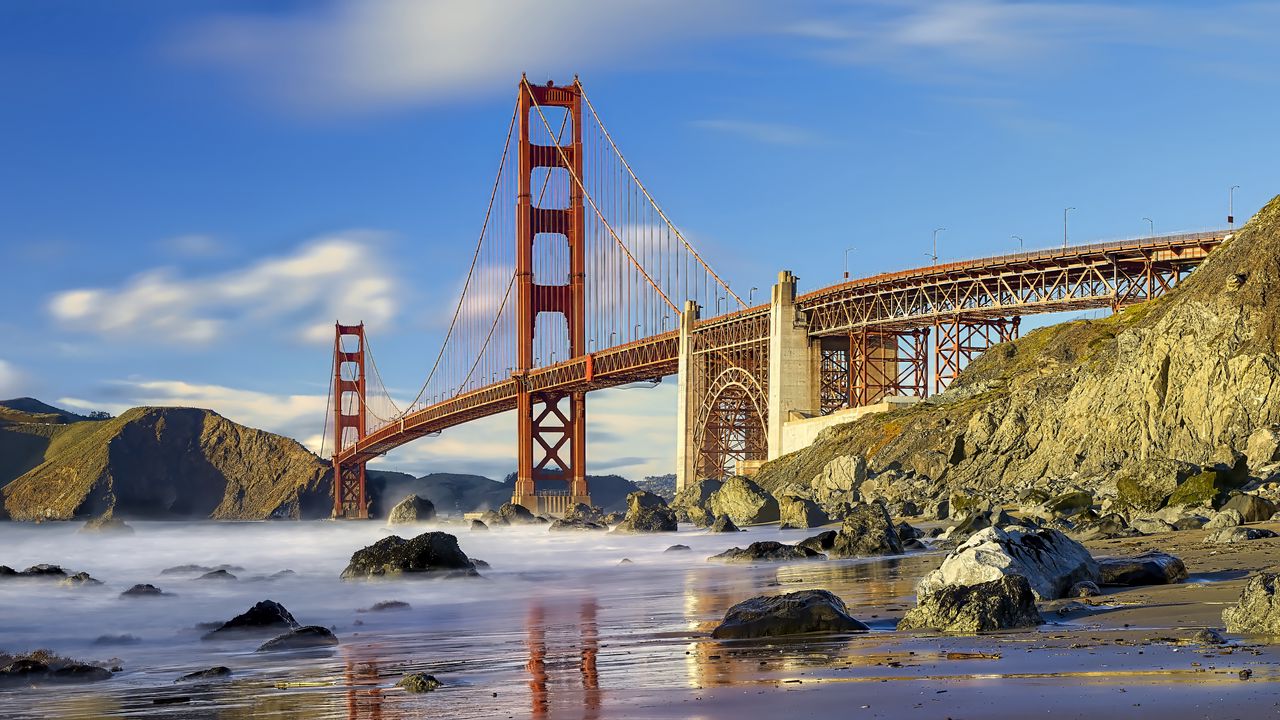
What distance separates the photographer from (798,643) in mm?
8281

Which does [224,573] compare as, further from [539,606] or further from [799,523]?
[799,523]

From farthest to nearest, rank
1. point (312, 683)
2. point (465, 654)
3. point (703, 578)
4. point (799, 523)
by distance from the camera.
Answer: point (799, 523), point (703, 578), point (465, 654), point (312, 683)

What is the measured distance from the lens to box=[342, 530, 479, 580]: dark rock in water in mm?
18781

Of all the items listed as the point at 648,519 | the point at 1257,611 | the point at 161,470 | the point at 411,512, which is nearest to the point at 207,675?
the point at 1257,611

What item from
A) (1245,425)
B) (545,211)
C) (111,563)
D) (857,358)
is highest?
(545,211)

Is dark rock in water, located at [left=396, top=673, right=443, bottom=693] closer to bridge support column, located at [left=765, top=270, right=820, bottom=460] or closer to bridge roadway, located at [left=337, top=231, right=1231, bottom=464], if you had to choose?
bridge roadway, located at [left=337, top=231, right=1231, bottom=464]

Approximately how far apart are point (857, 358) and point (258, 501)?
97477 millimetres

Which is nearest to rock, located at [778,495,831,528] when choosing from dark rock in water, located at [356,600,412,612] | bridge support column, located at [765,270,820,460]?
dark rock in water, located at [356,600,412,612]

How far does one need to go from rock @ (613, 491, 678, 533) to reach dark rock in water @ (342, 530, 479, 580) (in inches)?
693

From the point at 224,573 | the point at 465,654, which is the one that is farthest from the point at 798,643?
the point at 224,573

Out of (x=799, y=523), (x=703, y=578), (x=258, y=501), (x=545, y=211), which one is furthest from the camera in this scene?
(x=258, y=501)

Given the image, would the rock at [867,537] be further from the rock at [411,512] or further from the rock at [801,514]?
the rock at [411,512]

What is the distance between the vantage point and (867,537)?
A: 1936 centimetres

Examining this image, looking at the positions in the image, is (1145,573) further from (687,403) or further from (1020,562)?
(687,403)
